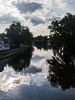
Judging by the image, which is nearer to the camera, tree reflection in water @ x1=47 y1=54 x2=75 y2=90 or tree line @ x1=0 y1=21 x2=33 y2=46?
tree reflection in water @ x1=47 y1=54 x2=75 y2=90

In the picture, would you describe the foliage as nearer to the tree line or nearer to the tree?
the tree line

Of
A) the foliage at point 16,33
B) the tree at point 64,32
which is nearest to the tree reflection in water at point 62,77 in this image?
the tree at point 64,32

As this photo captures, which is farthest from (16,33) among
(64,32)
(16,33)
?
(64,32)

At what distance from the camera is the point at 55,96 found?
1353 cm

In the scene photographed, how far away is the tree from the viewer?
145ft

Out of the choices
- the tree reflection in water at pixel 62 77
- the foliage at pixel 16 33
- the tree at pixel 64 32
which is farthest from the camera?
the foliage at pixel 16 33

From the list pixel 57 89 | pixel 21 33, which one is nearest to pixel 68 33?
pixel 57 89

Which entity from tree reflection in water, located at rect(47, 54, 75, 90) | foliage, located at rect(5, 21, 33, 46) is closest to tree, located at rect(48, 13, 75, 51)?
tree reflection in water, located at rect(47, 54, 75, 90)

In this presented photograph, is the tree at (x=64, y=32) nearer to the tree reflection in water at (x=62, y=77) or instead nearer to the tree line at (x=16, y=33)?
the tree reflection in water at (x=62, y=77)

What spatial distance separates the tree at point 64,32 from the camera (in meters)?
44.1

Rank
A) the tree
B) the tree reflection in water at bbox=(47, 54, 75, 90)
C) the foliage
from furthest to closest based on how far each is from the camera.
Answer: the foliage < the tree < the tree reflection in water at bbox=(47, 54, 75, 90)

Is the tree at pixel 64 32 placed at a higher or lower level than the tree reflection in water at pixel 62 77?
higher

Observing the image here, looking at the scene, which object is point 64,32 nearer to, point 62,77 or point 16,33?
point 62,77

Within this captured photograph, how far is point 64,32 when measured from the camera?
151ft
